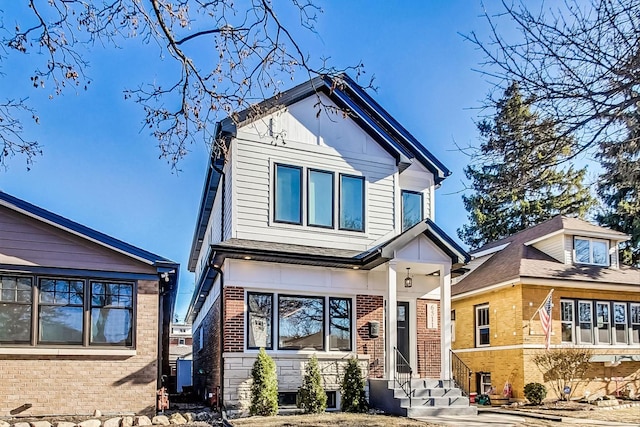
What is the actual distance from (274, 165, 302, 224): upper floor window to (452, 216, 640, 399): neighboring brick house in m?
7.44

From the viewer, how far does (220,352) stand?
41.9ft

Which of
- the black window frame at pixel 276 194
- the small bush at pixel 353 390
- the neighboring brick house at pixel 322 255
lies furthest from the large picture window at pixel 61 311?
the small bush at pixel 353 390

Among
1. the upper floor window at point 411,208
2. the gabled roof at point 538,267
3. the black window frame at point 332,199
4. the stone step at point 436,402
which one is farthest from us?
the gabled roof at point 538,267

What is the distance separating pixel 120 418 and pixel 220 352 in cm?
242

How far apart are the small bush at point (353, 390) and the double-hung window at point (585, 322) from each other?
8588 millimetres

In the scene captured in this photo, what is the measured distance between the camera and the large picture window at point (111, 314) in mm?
11914

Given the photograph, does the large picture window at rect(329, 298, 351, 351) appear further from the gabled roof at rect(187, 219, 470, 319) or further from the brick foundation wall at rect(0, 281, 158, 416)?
the brick foundation wall at rect(0, 281, 158, 416)

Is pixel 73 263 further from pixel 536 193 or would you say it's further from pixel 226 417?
pixel 536 193

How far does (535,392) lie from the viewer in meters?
15.9

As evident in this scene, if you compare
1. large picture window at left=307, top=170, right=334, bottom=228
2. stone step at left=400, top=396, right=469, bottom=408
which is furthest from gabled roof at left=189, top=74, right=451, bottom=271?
stone step at left=400, top=396, right=469, bottom=408

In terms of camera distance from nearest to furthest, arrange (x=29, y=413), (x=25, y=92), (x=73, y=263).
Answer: (x=25, y=92)
(x=29, y=413)
(x=73, y=263)

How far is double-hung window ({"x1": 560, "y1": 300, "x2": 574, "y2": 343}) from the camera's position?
58.4ft

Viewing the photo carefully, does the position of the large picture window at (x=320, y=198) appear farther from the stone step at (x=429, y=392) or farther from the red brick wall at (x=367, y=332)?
the stone step at (x=429, y=392)

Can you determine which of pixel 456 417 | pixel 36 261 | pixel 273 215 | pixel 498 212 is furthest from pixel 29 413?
pixel 498 212
